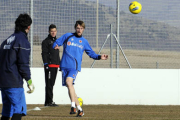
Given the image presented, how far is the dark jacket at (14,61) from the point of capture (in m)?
6.41

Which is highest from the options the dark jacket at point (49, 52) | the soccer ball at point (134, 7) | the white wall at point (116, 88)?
the soccer ball at point (134, 7)

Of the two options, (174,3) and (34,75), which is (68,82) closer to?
(34,75)

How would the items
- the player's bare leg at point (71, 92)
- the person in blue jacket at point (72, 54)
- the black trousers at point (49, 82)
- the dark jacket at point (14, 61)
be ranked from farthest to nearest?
the black trousers at point (49, 82) < the person in blue jacket at point (72, 54) < the player's bare leg at point (71, 92) < the dark jacket at point (14, 61)

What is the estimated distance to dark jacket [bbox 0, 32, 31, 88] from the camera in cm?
641

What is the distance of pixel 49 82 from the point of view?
12.7m

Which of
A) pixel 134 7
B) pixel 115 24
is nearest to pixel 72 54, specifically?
pixel 115 24

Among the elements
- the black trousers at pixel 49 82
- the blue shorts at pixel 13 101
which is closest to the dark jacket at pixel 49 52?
the black trousers at pixel 49 82

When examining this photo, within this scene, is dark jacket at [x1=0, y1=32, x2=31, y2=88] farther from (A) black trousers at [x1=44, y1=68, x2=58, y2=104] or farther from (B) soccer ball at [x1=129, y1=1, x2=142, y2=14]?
(B) soccer ball at [x1=129, y1=1, x2=142, y2=14]

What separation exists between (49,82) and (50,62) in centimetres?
54

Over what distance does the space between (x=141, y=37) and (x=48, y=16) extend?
2.70 meters

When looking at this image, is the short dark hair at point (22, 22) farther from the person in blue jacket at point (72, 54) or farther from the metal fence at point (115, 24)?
the metal fence at point (115, 24)

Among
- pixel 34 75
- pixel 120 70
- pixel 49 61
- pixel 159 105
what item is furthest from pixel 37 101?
pixel 159 105

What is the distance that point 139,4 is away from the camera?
14.0m

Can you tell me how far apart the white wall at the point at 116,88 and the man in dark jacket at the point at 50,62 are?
34.3 inches
